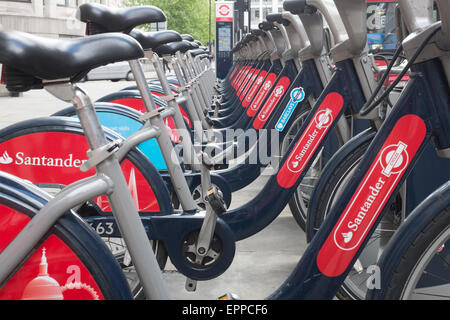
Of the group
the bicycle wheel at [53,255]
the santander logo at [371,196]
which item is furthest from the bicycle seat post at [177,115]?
the bicycle wheel at [53,255]

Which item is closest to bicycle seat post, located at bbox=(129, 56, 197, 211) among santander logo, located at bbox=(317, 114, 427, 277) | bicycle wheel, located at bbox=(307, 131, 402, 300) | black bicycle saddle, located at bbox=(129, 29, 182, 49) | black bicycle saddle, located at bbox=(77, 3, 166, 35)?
black bicycle saddle, located at bbox=(77, 3, 166, 35)

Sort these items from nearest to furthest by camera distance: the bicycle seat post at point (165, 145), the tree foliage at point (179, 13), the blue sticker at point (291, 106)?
1. the bicycle seat post at point (165, 145)
2. the blue sticker at point (291, 106)
3. the tree foliage at point (179, 13)

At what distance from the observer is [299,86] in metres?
3.72

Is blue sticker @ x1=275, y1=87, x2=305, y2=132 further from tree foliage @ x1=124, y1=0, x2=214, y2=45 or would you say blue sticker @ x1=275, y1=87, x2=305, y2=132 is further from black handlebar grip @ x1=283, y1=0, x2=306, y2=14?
tree foliage @ x1=124, y1=0, x2=214, y2=45

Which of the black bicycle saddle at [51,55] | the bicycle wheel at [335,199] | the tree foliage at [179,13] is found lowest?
the tree foliage at [179,13]

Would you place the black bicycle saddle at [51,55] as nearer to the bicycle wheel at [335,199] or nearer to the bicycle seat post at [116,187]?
the bicycle seat post at [116,187]

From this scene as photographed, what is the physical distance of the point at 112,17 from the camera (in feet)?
8.64

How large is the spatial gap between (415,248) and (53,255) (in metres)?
0.94

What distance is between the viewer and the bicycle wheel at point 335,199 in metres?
2.47

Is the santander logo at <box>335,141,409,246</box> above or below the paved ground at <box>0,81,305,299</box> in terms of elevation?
above

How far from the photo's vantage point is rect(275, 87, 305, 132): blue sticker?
374 cm

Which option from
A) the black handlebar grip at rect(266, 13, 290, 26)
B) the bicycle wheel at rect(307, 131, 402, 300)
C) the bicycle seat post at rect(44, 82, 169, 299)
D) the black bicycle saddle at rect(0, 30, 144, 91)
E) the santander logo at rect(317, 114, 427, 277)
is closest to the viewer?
the black bicycle saddle at rect(0, 30, 144, 91)

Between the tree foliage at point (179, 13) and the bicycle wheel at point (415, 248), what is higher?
the bicycle wheel at point (415, 248)
